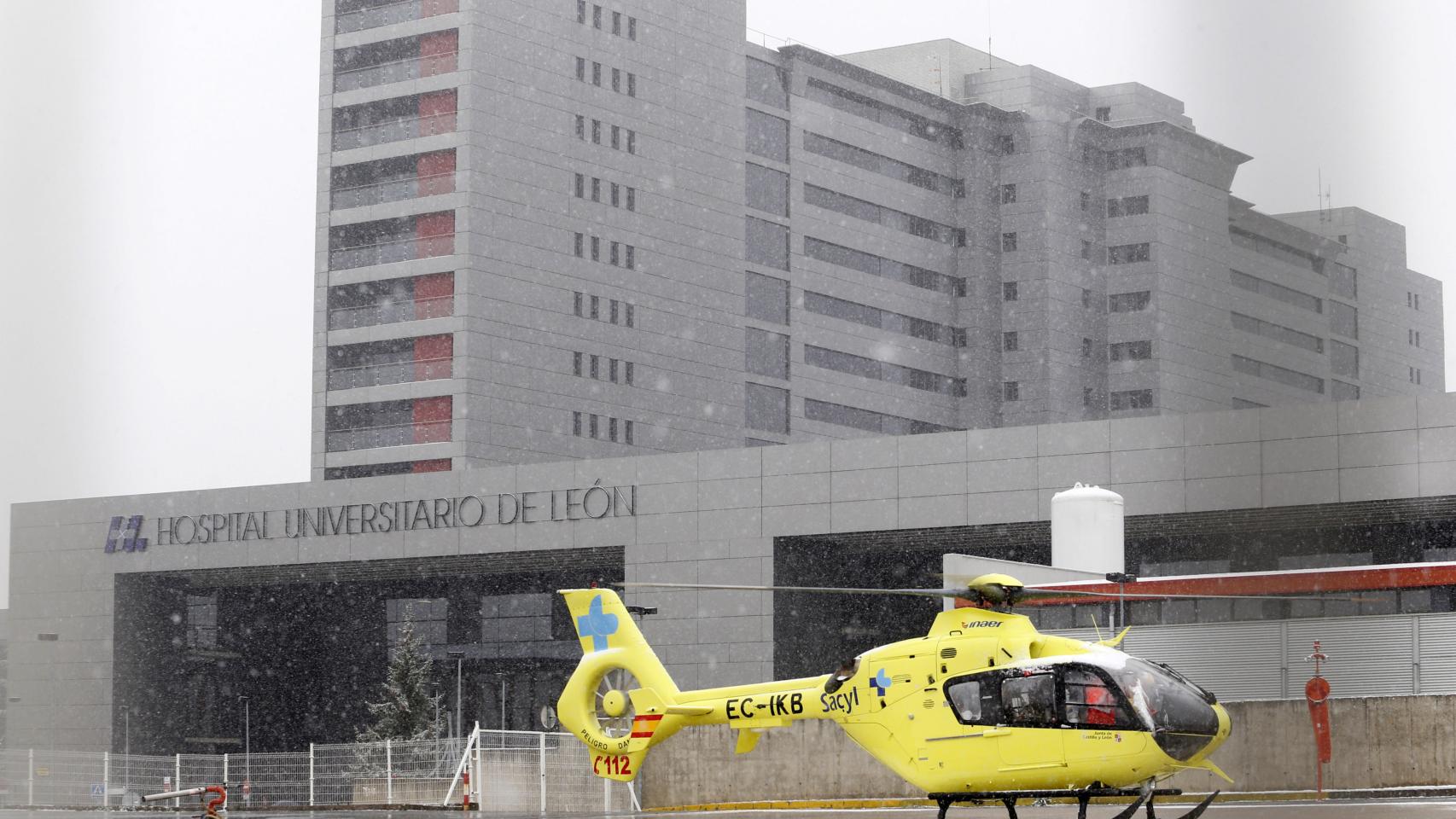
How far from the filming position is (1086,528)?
38.9 meters

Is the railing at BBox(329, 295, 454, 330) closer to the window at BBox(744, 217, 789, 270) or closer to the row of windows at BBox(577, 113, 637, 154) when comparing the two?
the row of windows at BBox(577, 113, 637, 154)

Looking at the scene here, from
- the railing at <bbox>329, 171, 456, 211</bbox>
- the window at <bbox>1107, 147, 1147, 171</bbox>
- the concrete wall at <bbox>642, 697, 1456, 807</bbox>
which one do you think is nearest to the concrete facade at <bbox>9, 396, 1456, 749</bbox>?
the concrete wall at <bbox>642, 697, 1456, 807</bbox>

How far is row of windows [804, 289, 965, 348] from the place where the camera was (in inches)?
4144

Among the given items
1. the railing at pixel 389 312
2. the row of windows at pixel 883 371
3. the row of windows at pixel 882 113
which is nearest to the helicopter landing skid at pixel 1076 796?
the railing at pixel 389 312

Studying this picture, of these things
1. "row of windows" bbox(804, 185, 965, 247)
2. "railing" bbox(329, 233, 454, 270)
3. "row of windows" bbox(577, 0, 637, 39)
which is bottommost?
"railing" bbox(329, 233, 454, 270)

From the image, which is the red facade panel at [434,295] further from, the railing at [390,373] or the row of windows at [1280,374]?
the row of windows at [1280,374]

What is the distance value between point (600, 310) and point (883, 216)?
26.5 metres

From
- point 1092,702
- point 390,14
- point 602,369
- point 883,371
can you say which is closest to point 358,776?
point 1092,702

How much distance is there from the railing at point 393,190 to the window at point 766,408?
22.5 meters

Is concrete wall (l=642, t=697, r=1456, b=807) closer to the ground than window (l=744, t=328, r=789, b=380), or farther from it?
closer to the ground

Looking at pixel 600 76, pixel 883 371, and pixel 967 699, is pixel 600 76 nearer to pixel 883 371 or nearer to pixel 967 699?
pixel 883 371

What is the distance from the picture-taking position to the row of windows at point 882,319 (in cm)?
10525

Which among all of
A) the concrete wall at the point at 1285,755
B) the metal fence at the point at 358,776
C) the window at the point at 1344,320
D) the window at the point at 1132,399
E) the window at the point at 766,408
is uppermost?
the window at the point at 1132,399

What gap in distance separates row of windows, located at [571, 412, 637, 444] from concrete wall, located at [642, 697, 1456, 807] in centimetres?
5691
